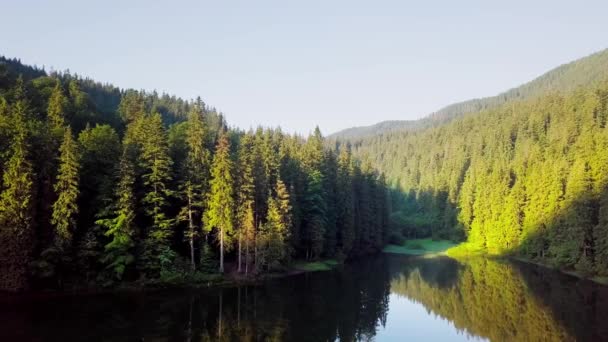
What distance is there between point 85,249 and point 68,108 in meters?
31.9

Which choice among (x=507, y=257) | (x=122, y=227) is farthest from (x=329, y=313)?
(x=507, y=257)

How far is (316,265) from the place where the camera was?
77125 millimetres

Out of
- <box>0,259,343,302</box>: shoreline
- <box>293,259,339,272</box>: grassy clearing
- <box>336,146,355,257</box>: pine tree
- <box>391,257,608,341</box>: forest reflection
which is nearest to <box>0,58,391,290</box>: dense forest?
<box>0,259,343,302</box>: shoreline

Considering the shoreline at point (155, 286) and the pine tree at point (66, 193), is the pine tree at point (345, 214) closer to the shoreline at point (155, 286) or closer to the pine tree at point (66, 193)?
the shoreline at point (155, 286)

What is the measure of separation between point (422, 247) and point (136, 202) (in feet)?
275

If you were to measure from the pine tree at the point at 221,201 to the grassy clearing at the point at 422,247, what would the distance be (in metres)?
63.1

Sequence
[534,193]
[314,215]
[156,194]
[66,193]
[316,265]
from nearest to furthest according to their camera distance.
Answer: [66,193], [156,194], [316,265], [314,215], [534,193]

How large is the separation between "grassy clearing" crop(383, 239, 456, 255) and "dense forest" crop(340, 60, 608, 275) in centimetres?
478

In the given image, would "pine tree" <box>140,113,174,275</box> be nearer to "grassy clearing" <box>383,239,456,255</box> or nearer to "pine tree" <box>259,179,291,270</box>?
"pine tree" <box>259,179,291,270</box>

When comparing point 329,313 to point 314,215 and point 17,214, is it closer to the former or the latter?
point 17,214

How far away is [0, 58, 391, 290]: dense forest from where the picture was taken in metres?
46.5

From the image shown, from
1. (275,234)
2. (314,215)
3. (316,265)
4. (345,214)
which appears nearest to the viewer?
(275,234)

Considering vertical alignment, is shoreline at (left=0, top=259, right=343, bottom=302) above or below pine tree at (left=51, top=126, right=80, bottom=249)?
below

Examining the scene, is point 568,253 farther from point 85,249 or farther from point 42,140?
point 42,140
